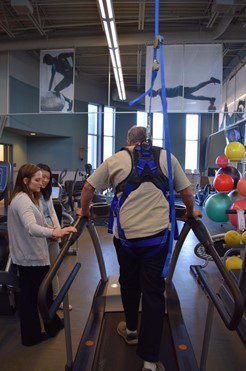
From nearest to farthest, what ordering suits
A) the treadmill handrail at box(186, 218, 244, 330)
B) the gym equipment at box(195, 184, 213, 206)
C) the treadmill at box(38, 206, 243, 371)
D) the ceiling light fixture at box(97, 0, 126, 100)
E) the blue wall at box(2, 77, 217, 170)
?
the treadmill handrail at box(186, 218, 244, 330)
the treadmill at box(38, 206, 243, 371)
the ceiling light fixture at box(97, 0, 126, 100)
the blue wall at box(2, 77, 217, 170)
the gym equipment at box(195, 184, 213, 206)

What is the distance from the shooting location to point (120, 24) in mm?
8031

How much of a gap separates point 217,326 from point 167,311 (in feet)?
1.90

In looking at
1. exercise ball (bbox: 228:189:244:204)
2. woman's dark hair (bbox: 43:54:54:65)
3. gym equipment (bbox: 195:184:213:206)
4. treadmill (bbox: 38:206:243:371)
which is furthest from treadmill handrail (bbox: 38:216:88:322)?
gym equipment (bbox: 195:184:213:206)

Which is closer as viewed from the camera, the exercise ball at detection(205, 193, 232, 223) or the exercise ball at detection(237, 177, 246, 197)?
the exercise ball at detection(237, 177, 246, 197)

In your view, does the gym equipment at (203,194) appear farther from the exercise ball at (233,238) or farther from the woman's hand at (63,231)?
the woman's hand at (63,231)

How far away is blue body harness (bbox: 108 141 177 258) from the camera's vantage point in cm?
182

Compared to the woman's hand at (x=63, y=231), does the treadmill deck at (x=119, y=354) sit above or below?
below

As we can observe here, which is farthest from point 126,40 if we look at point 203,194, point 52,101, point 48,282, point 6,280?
point 48,282

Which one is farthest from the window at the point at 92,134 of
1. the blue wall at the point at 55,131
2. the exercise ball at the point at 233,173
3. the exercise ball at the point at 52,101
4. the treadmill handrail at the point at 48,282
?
the treadmill handrail at the point at 48,282

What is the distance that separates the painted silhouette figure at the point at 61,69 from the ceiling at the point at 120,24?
316 millimetres

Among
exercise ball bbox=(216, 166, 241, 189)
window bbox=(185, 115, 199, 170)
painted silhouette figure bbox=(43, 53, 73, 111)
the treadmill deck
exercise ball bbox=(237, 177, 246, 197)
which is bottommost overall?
the treadmill deck

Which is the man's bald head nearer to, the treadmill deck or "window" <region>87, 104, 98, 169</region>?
the treadmill deck

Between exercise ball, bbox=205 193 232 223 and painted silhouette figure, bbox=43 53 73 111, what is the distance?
465 centimetres

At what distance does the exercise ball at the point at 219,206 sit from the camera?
4.75 meters
